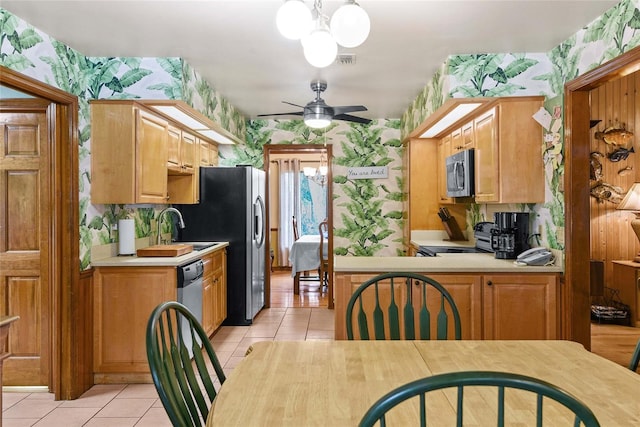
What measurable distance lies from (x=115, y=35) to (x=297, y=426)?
8.94ft

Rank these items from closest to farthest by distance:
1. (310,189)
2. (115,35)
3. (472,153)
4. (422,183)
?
1. (115,35)
2. (472,153)
3. (422,183)
4. (310,189)

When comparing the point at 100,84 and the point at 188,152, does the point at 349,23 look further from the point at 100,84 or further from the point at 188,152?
the point at 188,152

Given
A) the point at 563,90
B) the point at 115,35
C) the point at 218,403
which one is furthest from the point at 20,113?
the point at 563,90

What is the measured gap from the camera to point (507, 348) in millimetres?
1664

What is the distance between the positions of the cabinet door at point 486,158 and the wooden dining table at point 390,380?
74.9 inches

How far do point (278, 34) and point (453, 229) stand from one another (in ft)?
9.97

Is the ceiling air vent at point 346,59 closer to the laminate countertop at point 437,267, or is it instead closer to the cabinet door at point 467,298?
the laminate countertop at point 437,267

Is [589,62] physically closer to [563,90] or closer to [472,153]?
[563,90]

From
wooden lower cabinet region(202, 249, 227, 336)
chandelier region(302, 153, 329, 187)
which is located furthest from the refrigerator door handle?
chandelier region(302, 153, 329, 187)

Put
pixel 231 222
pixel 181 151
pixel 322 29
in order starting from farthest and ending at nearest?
pixel 231 222 → pixel 181 151 → pixel 322 29

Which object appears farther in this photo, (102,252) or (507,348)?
(102,252)

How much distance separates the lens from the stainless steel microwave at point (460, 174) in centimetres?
380

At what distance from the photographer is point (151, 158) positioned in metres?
3.58

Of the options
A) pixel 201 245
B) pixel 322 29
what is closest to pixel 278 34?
pixel 322 29
